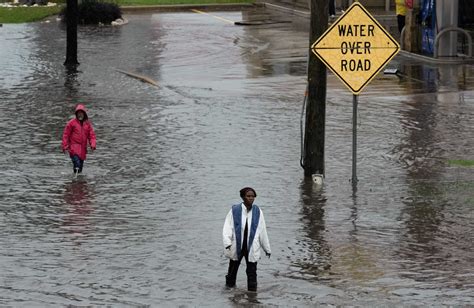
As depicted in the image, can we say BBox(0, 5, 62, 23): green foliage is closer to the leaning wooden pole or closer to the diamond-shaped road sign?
the leaning wooden pole

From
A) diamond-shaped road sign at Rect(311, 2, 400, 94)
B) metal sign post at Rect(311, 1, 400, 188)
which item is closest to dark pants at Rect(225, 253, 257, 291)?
metal sign post at Rect(311, 1, 400, 188)

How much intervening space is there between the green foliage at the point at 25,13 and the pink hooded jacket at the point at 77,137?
30019 millimetres

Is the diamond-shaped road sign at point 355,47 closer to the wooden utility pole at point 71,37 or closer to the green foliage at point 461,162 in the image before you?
the green foliage at point 461,162

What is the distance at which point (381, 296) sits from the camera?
12875mm

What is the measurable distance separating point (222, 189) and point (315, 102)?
88.3 inches

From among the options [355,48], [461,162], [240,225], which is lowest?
[461,162]

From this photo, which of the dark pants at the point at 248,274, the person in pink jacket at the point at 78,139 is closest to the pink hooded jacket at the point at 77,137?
the person in pink jacket at the point at 78,139

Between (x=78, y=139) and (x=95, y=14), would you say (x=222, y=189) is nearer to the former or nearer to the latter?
(x=78, y=139)

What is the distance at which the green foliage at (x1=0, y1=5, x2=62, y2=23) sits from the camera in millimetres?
49469

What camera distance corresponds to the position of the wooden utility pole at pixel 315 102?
19.2 m

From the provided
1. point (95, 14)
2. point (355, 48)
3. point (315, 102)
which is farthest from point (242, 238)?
point (95, 14)

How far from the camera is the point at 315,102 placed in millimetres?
19547

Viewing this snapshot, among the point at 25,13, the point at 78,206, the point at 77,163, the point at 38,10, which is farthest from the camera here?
the point at 38,10

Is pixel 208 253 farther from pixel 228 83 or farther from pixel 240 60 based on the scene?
pixel 240 60
